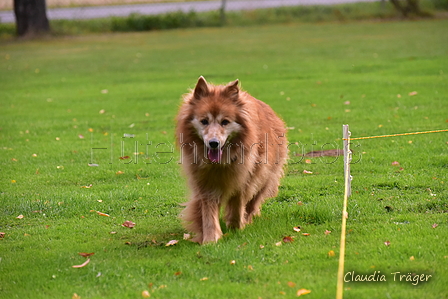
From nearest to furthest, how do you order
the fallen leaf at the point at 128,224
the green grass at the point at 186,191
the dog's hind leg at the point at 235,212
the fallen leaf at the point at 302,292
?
the fallen leaf at the point at 302,292 → the green grass at the point at 186,191 → the dog's hind leg at the point at 235,212 → the fallen leaf at the point at 128,224

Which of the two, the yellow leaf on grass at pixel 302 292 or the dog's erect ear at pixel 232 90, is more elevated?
the dog's erect ear at pixel 232 90

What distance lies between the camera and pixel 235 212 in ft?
21.9

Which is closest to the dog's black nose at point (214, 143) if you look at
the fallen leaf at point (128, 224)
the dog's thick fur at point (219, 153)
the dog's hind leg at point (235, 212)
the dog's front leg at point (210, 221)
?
the dog's thick fur at point (219, 153)

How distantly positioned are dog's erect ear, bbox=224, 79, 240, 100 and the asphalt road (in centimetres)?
3107

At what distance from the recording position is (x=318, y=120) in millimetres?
12555

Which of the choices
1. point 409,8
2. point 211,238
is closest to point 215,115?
point 211,238

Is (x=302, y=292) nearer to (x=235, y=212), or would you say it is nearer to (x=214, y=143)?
(x=214, y=143)

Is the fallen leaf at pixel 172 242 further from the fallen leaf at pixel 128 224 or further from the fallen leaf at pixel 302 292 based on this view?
the fallen leaf at pixel 302 292

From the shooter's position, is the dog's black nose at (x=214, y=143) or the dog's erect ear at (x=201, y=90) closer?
the dog's black nose at (x=214, y=143)

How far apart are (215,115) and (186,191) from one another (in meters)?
1.61

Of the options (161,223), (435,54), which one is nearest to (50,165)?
(161,223)

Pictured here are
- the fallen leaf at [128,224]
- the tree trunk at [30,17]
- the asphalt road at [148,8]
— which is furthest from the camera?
the asphalt road at [148,8]

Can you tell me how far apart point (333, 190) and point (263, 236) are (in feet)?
6.69

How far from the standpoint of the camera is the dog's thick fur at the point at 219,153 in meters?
6.09
